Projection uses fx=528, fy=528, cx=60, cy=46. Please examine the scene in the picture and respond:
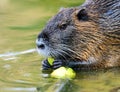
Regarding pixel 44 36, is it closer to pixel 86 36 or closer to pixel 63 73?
pixel 63 73

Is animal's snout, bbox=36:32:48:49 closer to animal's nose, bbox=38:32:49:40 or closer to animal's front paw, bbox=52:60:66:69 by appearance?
animal's nose, bbox=38:32:49:40

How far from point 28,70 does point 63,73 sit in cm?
40

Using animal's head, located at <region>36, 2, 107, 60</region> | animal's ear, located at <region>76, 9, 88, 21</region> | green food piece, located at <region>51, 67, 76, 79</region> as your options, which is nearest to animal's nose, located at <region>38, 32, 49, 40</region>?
animal's head, located at <region>36, 2, 107, 60</region>

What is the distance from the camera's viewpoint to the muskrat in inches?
215

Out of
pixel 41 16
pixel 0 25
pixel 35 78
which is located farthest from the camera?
pixel 41 16

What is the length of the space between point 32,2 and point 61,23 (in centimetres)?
362

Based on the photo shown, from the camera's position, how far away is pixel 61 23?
18.1ft

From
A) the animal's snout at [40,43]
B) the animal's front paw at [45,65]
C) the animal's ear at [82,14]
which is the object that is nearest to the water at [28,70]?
the animal's front paw at [45,65]

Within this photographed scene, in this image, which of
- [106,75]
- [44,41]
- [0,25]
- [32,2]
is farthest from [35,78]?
[32,2]

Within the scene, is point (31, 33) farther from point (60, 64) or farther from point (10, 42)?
point (60, 64)

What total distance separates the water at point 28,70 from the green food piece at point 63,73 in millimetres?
56

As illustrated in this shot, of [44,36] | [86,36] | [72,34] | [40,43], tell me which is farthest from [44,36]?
[86,36]

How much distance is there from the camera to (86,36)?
18.5ft

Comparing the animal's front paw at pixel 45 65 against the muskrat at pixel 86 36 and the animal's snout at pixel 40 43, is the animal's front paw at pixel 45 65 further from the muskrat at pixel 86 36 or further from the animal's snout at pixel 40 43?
the animal's snout at pixel 40 43
